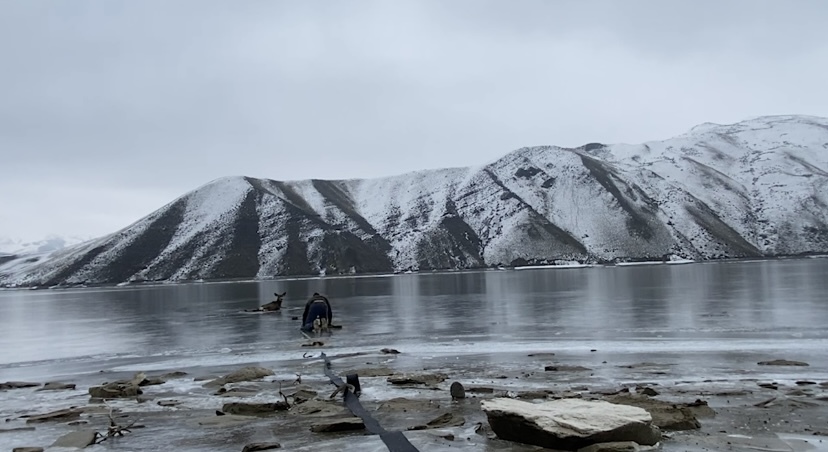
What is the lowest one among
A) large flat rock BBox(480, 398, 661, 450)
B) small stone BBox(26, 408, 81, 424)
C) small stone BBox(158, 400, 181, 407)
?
small stone BBox(158, 400, 181, 407)

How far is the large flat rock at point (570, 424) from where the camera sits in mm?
10273

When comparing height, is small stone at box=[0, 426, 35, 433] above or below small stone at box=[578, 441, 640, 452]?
below

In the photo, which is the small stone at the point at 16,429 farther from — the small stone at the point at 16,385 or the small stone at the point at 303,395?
the small stone at the point at 16,385

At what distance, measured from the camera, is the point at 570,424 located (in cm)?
1042

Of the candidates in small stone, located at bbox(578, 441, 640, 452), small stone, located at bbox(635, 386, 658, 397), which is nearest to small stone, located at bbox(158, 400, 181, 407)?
small stone, located at bbox(578, 441, 640, 452)

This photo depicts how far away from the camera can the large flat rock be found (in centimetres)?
1027

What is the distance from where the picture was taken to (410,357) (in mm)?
22281

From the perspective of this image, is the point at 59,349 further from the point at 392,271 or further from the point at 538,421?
the point at 392,271

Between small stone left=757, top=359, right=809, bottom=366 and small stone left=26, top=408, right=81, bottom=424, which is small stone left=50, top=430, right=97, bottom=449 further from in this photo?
small stone left=757, top=359, right=809, bottom=366

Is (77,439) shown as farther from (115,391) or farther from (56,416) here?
(115,391)

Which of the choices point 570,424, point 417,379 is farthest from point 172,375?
point 570,424

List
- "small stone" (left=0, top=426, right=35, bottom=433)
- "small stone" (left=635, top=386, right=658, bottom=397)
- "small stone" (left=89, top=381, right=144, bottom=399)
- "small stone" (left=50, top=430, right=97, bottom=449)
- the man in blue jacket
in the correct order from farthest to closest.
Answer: the man in blue jacket, "small stone" (left=89, top=381, right=144, bottom=399), "small stone" (left=635, top=386, right=658, bottom=397), "small stone" (left=0, top=426, right=35, bottom=433), "small stone" (left=50, top=430, right=97, bottom=449)

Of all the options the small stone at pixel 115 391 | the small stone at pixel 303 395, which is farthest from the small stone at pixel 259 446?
the small stone at pixel 115 391

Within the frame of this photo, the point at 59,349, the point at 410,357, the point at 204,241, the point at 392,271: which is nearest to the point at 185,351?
the point at 59,349
